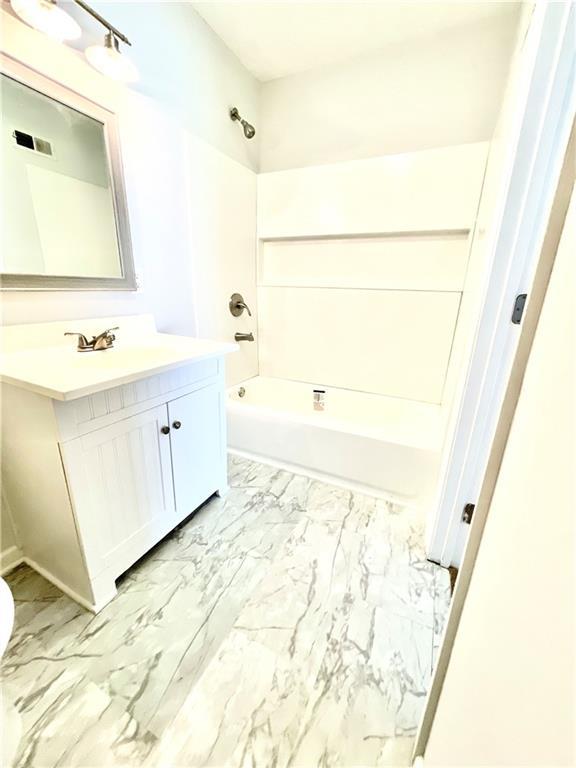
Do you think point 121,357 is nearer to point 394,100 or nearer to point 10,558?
point 10,558

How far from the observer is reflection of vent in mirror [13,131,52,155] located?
3.59 feet

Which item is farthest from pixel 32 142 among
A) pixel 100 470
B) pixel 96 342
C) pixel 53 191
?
pixel 100 470

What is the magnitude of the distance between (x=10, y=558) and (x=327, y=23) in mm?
3015

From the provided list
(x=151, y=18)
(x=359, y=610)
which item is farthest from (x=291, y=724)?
(x=151, y=18)

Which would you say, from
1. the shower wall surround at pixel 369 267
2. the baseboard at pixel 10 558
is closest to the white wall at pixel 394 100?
the shower wall surround at pixel 369 267

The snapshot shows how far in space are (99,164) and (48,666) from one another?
1.87 metres

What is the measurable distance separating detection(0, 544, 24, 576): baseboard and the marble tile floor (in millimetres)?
32

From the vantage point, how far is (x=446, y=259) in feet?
6.50

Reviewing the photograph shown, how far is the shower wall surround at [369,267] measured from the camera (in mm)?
1878

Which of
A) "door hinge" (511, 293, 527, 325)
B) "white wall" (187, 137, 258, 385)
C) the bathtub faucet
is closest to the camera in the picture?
"door hinge" (511, 293, 527, 325)

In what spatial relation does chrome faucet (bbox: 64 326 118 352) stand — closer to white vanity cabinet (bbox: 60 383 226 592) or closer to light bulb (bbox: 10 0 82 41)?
white vanity cabinet (bbox: 60 383 226 592)

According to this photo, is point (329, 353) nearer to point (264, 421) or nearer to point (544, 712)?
point (264, 421)

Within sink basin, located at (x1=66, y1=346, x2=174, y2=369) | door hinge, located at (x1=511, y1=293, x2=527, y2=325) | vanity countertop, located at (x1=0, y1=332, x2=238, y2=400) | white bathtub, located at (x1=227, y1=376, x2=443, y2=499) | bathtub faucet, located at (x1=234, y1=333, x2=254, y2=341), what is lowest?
white bathtub, located at (x1=227, y1=376, x2=443, y2=499)

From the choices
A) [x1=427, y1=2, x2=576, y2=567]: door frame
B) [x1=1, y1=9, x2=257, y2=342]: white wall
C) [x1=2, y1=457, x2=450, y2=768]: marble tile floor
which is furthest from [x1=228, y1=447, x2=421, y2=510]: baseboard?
[x1=1, y1=9, x2=257, y2=342]: white wall
